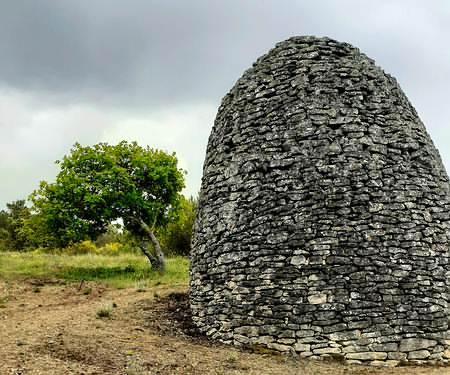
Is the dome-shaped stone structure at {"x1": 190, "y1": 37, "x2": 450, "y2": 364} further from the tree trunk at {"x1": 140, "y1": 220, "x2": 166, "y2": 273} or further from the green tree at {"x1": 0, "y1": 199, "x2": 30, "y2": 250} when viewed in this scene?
the green tree at {"x1": 0, "y1": 199, "x2": 30, "y2": 250}

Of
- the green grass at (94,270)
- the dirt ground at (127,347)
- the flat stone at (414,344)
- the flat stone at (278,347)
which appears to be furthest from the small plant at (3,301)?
the flat stone at (414,344)

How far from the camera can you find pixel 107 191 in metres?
18.5

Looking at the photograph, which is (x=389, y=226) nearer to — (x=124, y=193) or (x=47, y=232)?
(x=124, y=193)

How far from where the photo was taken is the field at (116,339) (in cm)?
670

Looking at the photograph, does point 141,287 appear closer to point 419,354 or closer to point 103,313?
point 103,313

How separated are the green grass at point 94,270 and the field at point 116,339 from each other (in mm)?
1350

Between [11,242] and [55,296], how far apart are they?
89.9 feet

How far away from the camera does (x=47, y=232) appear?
1866 centimetres

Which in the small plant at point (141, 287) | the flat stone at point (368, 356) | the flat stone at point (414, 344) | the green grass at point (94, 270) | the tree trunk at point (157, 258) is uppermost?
the tree trunk at point (157, 258)

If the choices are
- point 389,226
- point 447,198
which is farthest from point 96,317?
point 447,198

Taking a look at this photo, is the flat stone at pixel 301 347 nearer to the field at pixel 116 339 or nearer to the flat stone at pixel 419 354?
the field at pixel 116 339

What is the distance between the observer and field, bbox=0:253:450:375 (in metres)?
6.70

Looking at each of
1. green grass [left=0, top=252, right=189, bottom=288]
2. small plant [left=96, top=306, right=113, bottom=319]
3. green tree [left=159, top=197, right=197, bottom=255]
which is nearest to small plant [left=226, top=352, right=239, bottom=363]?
small plant [left=96, top=306, right=113, bottom=319]

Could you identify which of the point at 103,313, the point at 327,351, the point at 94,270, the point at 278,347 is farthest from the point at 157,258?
the point at 327,351
